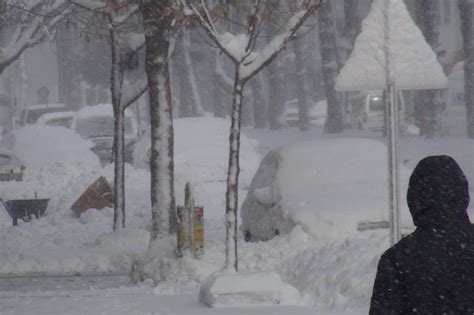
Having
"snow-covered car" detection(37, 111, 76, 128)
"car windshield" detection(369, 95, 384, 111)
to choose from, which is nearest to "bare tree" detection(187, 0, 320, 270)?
"snow-covered car" detection(37, 111, 76, 128)

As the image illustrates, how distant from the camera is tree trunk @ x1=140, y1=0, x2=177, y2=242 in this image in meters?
15.7

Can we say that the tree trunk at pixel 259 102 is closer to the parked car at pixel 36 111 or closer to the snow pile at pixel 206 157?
the parked car at pixel 36 111

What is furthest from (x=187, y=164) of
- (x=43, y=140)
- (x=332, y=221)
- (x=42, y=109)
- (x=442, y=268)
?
(x=42, y=109)

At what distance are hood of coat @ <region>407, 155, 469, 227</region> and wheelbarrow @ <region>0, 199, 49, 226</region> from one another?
16.8m

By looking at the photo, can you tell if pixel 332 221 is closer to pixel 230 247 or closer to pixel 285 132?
pixel 230 247

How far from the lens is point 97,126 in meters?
38.1

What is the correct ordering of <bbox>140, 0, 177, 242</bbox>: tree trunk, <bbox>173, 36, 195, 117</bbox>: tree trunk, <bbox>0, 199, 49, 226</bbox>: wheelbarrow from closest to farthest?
<bbox>140, 0, 177, 242</bbox>: tree trunk
<bbox>0, 199, 49, 226</bbox>: wheelbarrow
<bbox>173, 36, 195, 117</bbox>: tree trunk

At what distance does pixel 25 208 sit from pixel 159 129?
618 cm

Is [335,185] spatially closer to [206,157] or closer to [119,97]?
[119,97]

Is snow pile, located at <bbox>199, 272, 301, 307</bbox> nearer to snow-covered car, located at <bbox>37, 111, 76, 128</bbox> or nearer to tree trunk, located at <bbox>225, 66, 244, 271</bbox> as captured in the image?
tree trunk, located at <bbox>225, 66, 244, 271</bbox>

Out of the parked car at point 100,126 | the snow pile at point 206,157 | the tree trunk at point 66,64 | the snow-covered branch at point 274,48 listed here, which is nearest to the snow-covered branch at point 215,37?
the snow-covered branch at point 274,48

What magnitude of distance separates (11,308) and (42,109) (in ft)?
125

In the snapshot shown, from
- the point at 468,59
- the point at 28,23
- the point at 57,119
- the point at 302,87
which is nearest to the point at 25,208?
the point at 28,23

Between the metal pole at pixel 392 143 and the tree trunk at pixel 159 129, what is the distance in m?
5.40
